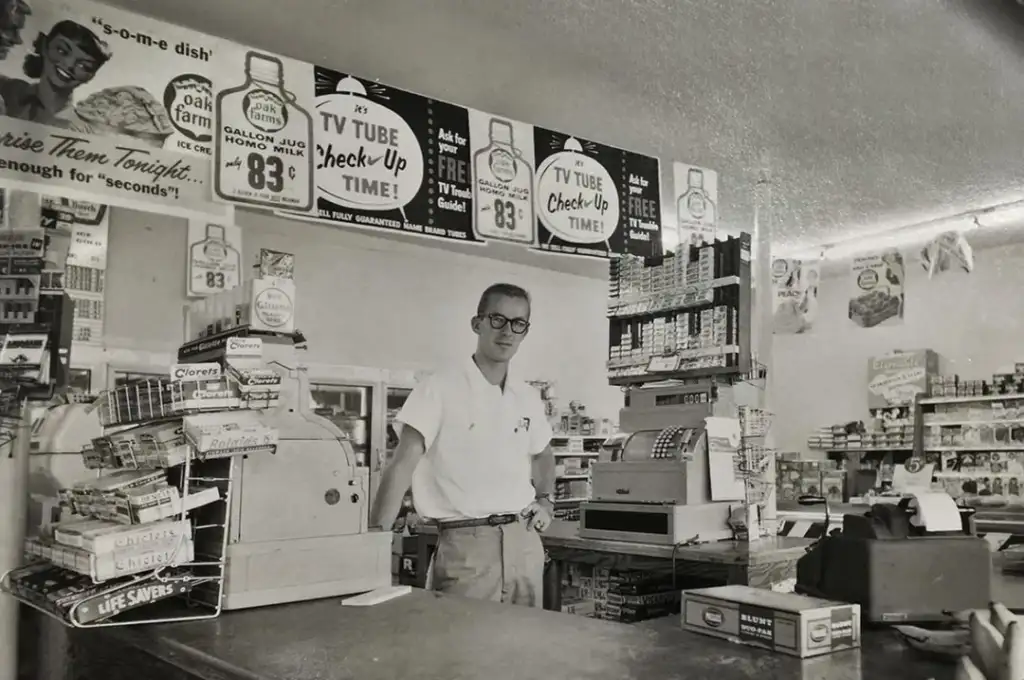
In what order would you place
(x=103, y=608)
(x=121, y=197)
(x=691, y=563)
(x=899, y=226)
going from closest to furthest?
(x=103, y=608) < (x=121, y=197) < (x=691, y=563) < (x=899, y=226)

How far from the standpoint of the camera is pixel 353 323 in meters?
4.82

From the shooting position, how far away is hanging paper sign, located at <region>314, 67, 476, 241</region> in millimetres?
3328

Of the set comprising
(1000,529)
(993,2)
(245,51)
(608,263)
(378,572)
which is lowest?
(1000,529)

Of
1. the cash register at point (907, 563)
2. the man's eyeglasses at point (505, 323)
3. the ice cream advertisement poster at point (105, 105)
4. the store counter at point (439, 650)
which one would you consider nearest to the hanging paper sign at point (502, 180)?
the man's eyeglasses at point (505, 323)

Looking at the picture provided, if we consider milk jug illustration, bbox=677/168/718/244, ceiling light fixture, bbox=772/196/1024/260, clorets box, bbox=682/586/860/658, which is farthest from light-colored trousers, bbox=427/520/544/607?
ceiling light fixture, bbox=772/196/1024/260

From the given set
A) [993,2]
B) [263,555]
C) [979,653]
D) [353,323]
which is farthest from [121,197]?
[993,2]

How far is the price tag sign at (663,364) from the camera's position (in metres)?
4.23

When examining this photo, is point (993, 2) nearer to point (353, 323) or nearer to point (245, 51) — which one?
point (245, 51)

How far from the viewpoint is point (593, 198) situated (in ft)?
13.4

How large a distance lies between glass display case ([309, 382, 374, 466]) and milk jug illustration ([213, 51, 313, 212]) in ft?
6.30

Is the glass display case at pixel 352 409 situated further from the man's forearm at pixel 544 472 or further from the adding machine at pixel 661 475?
the adding machine at pixel 661 475

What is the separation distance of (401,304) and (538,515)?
1.52 m

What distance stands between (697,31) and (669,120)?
3.02 feet

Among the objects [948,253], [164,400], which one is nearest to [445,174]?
[164,400]
